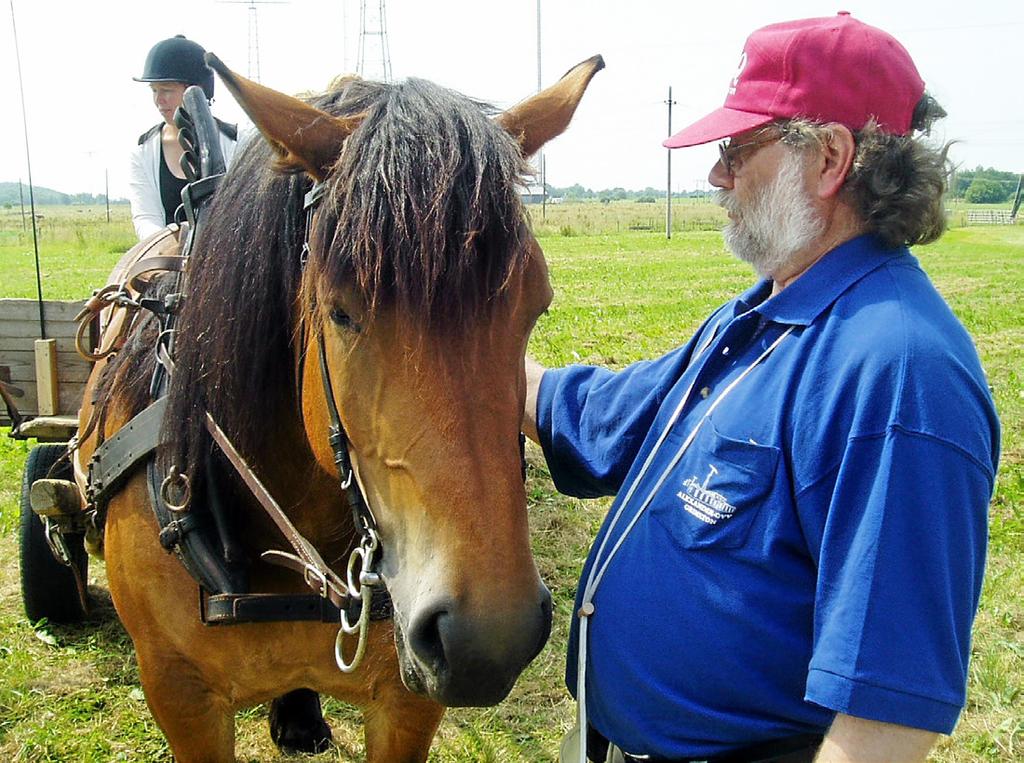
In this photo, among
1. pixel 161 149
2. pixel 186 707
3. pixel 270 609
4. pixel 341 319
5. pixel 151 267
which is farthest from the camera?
pixel 161 149

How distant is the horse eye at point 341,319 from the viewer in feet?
5.01

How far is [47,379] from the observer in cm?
404

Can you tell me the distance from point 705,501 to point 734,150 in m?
0.79

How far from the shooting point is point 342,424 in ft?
5.20

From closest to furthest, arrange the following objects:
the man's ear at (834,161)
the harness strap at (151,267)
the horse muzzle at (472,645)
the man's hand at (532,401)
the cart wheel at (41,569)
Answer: the horse muzzle at (472,645) → the man's ear at (834,161) → the man's hand at (532,401) → the harness strap at (151,267) → the cart wheel at (41,569)

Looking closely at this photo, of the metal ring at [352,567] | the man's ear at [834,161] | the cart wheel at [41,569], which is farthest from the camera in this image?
the cart wheel at [41,569]

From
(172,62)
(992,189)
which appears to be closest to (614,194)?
Answer: (992,189)

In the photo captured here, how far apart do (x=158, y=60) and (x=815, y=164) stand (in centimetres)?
350

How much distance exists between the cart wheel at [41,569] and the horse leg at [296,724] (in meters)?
1.22

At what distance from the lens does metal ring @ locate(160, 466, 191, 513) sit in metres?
2.09

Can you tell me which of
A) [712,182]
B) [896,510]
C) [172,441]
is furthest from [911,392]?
[172,441]

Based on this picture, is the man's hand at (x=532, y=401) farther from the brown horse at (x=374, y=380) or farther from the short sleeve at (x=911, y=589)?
the short sleeve at (x=911, y=589)

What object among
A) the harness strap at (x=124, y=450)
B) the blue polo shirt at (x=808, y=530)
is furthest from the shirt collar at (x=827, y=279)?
the harness strap at (x=124, y=450)

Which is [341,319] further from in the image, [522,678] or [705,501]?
[522,678]
